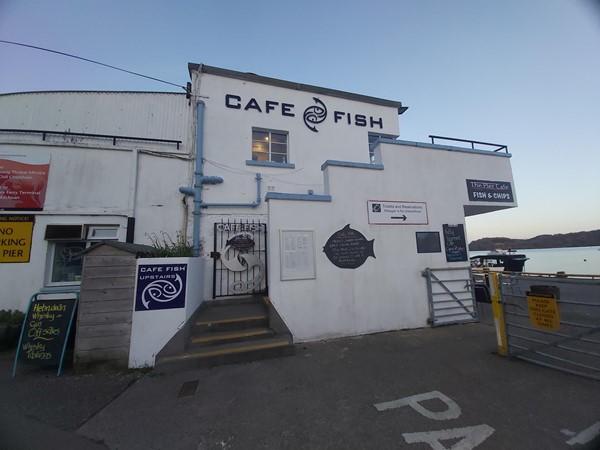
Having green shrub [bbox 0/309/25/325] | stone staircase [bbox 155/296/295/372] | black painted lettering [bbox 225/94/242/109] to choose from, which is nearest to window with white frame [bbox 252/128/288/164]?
black painted lettering [bbox 225/94/242/109]

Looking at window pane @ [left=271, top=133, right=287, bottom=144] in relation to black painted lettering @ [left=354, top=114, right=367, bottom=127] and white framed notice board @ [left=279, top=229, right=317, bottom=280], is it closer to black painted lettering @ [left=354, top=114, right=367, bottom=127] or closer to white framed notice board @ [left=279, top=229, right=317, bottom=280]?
black painted lettering @ [left=354, top=114, right=367, bottom=127]

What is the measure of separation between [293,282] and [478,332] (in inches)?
187

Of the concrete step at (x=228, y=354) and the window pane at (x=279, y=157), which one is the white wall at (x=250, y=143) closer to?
the window pane at (x=279, y=157)

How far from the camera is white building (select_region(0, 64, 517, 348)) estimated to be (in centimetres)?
583

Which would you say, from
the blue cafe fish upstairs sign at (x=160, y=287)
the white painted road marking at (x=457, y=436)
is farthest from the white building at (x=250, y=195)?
the white painted road marking at (x=457, y=436)

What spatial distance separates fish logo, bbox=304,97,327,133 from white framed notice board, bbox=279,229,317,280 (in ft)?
16.0

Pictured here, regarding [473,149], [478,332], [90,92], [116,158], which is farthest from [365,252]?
[90,92]

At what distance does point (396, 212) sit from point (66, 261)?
947cm

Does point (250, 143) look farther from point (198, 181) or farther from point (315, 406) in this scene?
point (315, 406)

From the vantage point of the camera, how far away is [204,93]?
25.9ft

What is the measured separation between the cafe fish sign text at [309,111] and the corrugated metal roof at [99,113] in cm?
177

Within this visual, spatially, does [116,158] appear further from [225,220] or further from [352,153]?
[352,153]

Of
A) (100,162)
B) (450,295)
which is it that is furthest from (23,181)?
(450,295)

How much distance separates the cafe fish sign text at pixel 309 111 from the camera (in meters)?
8.22
